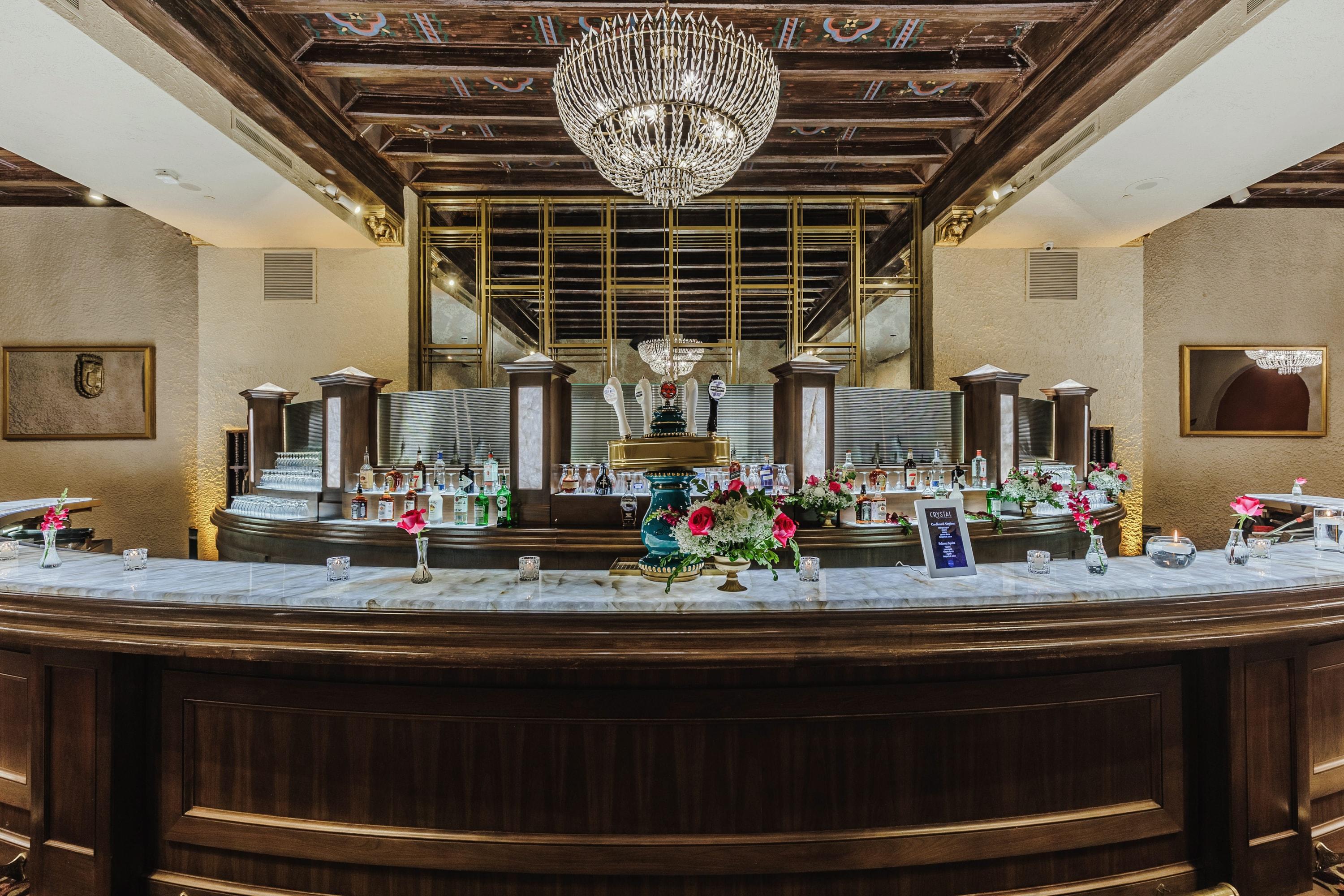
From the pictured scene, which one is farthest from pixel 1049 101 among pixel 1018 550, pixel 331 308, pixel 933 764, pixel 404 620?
pixel 331 308

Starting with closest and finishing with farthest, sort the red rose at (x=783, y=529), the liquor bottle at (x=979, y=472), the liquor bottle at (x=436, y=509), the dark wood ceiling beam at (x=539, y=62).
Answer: the red rose at (x=783, y=529) < the dark wood ceiling beam at (x=539, y=62) < the liquor bottle at (x=436, y=509) < the liquor bottle at (x=979, y=472)

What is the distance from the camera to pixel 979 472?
5.62 meters

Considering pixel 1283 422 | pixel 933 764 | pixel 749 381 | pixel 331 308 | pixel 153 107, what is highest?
pixel 153 107

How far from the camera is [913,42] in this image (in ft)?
16.0

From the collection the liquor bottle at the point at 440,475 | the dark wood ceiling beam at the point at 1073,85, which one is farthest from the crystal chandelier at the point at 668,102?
the liquor bottle at the point at 440,475

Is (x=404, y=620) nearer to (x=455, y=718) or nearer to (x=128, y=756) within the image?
(x=455, y=718)

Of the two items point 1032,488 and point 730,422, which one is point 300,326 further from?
point 1032,488

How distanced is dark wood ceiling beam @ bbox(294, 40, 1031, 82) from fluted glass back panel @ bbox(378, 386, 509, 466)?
108 inches

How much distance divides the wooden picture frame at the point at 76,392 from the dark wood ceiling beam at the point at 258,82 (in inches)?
152

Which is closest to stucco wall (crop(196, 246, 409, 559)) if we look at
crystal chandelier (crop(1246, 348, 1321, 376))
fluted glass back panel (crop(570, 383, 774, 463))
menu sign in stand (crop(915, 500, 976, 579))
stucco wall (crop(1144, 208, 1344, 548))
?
fluted glass back panel (crop(570, 383, 774, 463))

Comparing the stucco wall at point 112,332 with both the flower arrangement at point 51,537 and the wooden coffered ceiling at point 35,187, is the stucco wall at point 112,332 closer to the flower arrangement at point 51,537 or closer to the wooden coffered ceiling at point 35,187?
the wooden coffered ceiling at point 35,187

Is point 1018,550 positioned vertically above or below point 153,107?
below

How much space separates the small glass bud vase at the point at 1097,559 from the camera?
2.10 meters

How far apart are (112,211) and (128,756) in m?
8.57
